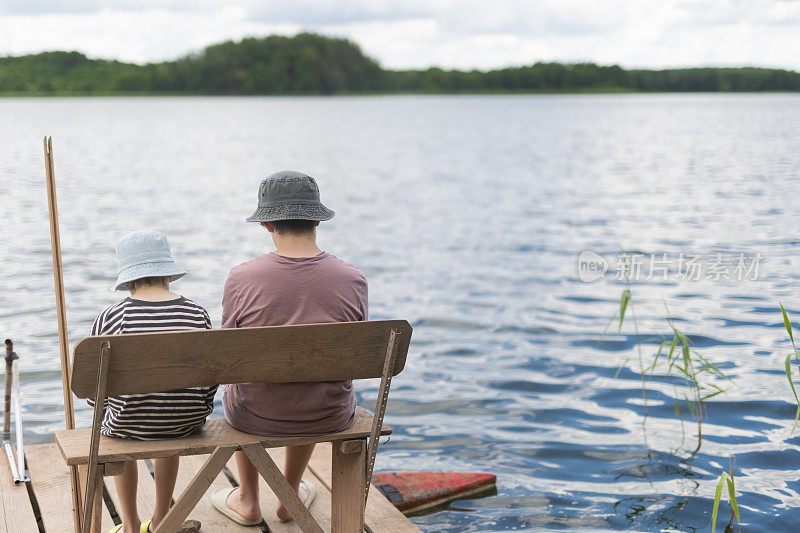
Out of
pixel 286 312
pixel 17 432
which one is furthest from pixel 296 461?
pixel 17 432

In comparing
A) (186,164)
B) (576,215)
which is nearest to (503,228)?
(576,215)

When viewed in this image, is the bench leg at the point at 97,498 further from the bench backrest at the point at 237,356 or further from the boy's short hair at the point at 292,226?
the boy's short hair at the point at 292,226

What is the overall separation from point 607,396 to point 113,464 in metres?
4.56

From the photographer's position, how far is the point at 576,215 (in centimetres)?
1825

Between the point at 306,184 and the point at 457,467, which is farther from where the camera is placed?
the point at 457,467

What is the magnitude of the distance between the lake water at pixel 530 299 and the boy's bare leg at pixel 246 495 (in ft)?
3.70

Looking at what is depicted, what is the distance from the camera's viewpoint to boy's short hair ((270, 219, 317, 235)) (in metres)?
3.15

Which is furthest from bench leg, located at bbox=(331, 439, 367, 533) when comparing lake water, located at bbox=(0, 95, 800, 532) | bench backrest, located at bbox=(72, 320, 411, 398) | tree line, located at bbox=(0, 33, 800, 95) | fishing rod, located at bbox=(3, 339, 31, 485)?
tree line, located at bbox=(0, 33, 800, 95)

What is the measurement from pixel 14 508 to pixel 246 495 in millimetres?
1066

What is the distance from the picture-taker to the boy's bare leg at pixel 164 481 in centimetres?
325

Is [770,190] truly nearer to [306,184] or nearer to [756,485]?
[756,485]

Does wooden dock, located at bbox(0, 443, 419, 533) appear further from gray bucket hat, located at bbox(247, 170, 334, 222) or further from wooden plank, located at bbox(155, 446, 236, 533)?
gray bucket hat, located at bbox(247, 170, 334, 222)

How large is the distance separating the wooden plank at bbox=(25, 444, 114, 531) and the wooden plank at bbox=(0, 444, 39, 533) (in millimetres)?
47

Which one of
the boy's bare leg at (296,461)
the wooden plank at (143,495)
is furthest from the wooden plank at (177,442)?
the wooden plank at (143,495)
